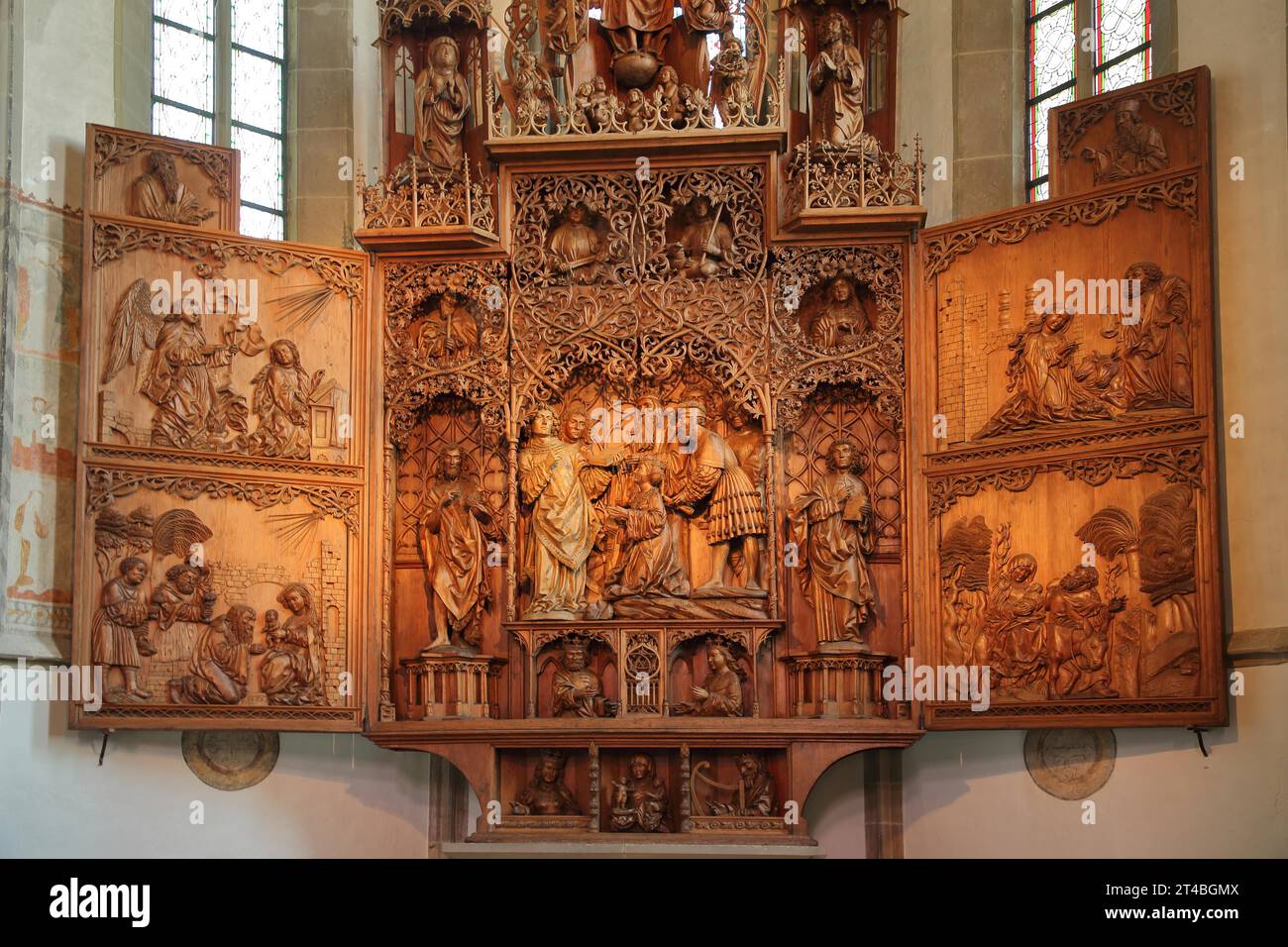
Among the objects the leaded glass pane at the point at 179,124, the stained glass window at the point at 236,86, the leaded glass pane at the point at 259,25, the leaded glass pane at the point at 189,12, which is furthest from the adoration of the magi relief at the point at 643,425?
the leaded glass pane at the point at 189,12

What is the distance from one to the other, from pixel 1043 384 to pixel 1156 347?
3.17 ft

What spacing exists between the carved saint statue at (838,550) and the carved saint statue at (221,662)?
4.57 meters

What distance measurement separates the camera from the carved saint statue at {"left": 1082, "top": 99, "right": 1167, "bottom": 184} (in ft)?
48.4

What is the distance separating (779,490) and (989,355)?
2.11 metres

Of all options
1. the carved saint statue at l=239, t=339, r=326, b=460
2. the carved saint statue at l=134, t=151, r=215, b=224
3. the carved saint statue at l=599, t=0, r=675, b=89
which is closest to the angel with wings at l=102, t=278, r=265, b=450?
the carved saint statue at l=239, t=339, r=326, b=460

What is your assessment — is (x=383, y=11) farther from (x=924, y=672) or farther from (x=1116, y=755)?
(x=1116, y=755)

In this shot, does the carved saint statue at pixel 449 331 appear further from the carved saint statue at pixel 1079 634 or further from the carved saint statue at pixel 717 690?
the carved saint statue at pixel 1079 634

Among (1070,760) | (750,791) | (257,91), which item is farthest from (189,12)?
(1070,760)

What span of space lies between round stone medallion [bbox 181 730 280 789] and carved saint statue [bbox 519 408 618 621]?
2511 mm

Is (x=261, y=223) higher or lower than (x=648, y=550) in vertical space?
higher

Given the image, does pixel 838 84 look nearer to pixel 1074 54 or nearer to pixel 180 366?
pixel 1074 54

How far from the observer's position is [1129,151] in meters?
14.9

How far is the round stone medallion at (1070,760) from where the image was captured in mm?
14984

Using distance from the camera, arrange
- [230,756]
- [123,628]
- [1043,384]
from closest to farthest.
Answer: [123,628] → [1043,384] → [230,756]
